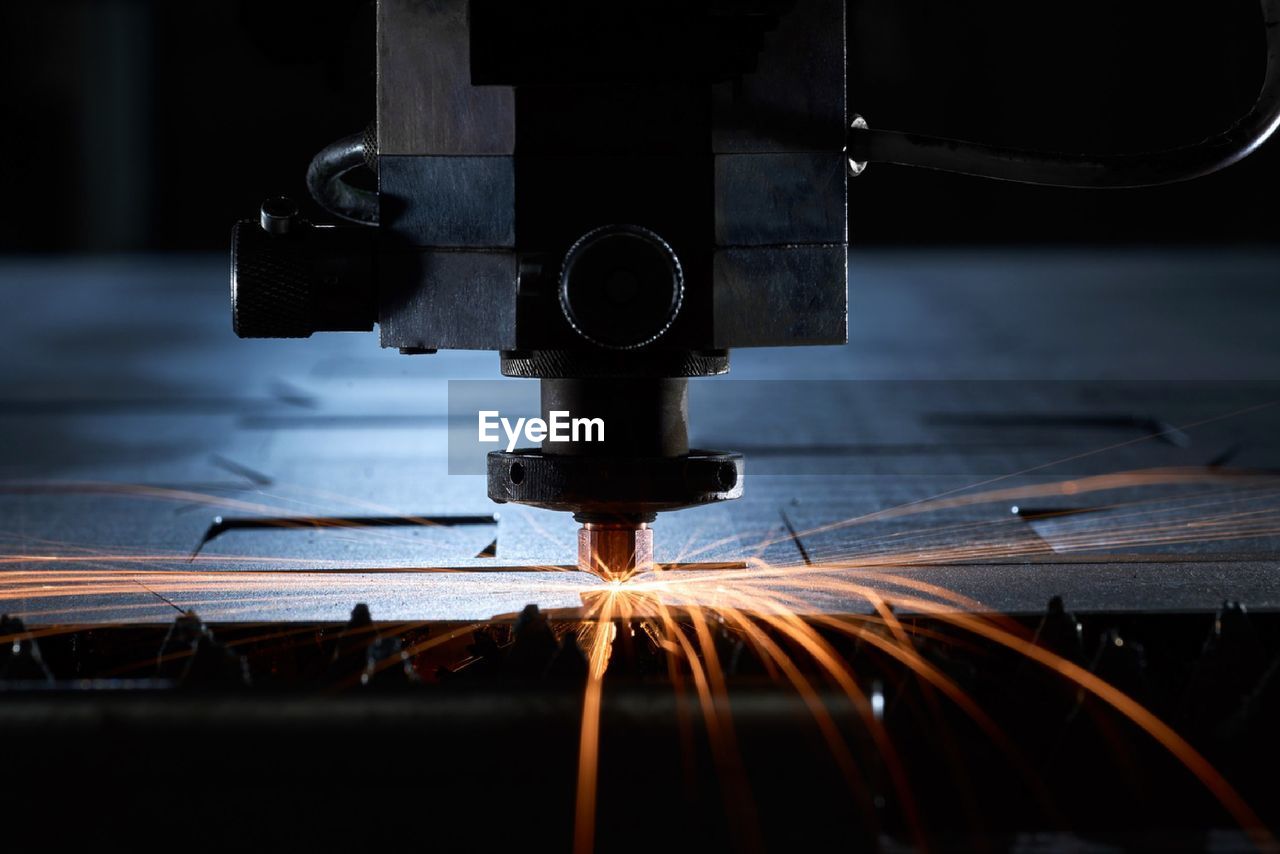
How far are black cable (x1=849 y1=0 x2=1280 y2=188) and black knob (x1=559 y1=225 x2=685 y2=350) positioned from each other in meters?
0.19

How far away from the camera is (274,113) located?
12.6ft

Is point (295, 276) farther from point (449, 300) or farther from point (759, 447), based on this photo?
point (759, 447)

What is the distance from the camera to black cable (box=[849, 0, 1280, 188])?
0.92 meters

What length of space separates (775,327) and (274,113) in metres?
3.29

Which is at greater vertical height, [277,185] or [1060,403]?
[277,185]

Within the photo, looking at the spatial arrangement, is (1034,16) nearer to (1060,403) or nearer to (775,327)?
(1060,403)

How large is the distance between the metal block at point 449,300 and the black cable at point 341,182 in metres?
0.16

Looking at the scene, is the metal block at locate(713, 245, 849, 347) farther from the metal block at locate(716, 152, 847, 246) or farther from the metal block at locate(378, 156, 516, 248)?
the metal block at locate(378, 156, 516, 248)

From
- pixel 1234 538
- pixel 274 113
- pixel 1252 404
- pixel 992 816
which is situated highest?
pixel 274 113

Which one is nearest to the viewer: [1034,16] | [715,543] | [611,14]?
[611,14]

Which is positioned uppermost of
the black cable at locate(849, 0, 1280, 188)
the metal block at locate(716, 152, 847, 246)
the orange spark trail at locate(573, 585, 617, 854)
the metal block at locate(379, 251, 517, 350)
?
the black cable at locate(849, 0, 1280, 188)

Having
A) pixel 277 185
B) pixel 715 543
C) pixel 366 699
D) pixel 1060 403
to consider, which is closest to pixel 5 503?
pixel 715 543

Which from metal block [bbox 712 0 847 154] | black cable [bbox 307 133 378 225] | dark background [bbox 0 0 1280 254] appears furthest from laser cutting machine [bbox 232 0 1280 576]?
dark background [bbox 0 0 1280 254]

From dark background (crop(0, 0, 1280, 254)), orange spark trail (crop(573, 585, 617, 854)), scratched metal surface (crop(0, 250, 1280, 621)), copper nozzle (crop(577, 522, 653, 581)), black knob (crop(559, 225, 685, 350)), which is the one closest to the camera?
orange spark trail (crop(573, 585, 617, 854))
